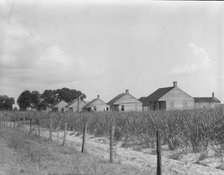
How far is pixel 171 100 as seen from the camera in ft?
185

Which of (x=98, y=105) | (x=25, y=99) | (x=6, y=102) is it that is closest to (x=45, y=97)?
(x=25, y=99)

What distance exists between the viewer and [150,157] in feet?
43.3

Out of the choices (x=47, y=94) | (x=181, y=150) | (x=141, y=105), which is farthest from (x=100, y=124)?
(x=47, y=94)

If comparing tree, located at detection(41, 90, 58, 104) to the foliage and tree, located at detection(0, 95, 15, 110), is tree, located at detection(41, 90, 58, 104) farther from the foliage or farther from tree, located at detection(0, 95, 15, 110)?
tree, located at detection(0, 95, 15, 110)

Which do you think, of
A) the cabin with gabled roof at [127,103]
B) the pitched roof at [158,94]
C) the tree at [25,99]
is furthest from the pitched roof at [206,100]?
the tree at [25,99]

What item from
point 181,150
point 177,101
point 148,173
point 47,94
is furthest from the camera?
point 47,94

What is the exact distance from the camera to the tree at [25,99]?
408ft

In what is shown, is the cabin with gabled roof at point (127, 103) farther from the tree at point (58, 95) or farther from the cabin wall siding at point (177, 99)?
the tree at point (58, 95)

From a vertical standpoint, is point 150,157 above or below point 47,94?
below

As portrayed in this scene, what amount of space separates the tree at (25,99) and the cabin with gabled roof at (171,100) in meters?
74.9

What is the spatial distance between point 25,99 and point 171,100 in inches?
3190

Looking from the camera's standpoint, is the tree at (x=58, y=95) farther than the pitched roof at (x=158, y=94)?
Yes

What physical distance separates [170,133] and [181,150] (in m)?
1.92

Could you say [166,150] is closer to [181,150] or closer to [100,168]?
[181,150]
